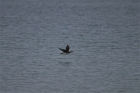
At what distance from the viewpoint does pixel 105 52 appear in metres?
32.7

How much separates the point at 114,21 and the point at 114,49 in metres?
15.2

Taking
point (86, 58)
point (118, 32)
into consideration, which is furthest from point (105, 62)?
point (118, 32)

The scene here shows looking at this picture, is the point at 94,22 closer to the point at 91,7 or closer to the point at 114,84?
the point at 91,7

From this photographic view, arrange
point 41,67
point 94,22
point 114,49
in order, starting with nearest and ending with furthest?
1. point 41,67
2. point 114,49
3. point 94,22

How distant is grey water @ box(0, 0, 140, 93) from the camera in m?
25.4

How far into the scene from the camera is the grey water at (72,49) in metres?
25.4

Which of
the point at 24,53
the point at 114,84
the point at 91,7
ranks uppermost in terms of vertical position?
the point at 91,7

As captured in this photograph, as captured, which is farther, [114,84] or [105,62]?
[105,62]

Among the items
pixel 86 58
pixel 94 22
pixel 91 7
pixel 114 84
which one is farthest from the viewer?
pixel 91 7

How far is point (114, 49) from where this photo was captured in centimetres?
3369

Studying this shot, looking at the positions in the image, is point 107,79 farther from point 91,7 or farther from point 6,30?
point 91,7

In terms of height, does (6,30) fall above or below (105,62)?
above

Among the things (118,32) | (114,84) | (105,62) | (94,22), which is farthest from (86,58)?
(94,22)

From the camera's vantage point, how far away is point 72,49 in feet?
111
